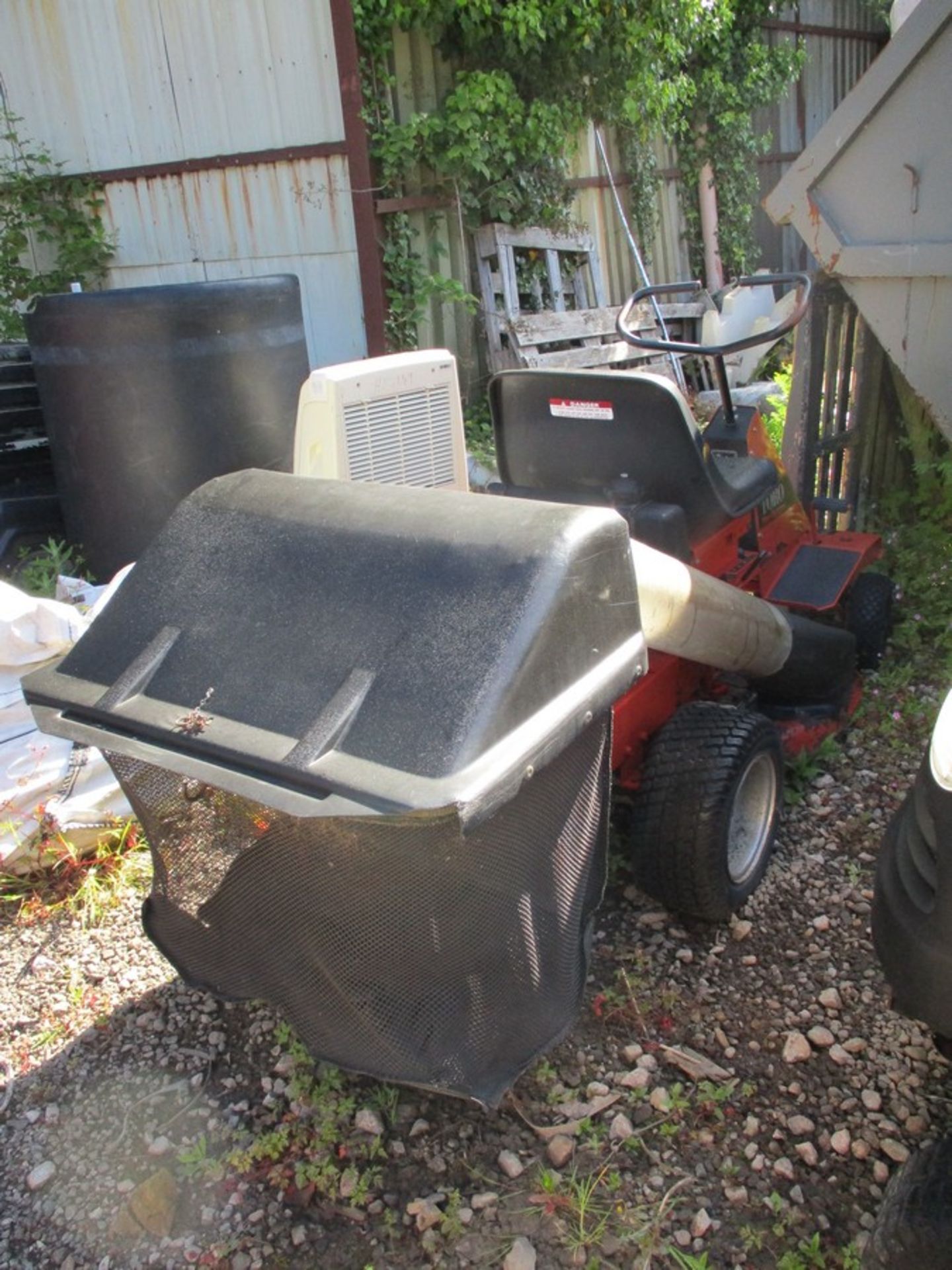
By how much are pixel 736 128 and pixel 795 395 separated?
6.07m

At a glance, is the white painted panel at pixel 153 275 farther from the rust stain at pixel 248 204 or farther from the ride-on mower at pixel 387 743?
the ride-on mower at pixel 387 743

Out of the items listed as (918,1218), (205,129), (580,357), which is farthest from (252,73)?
(918,1218)

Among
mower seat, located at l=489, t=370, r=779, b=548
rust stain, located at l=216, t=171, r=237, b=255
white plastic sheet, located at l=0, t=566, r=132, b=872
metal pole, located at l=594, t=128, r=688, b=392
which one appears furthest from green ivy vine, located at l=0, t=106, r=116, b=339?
mower seat, located at l=489, t=370, r=779, b=548

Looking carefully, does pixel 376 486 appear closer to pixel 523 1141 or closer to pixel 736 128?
pixel 523 1141

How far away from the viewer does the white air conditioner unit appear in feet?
9.33

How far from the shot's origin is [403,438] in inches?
119

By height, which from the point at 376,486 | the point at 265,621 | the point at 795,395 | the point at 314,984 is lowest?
the point at 314,984

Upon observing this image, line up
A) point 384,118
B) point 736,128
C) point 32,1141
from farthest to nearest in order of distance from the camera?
point 736,128
point 384,118
point 32,1141

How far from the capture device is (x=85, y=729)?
5.90ft

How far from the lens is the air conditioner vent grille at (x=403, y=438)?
289 cm

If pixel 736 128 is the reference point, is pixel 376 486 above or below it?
below

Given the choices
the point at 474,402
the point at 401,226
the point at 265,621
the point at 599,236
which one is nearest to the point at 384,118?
the point at 401,226

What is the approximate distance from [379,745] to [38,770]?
190 cm

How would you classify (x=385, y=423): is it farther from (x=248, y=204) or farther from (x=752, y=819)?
(x=248, y=204)
